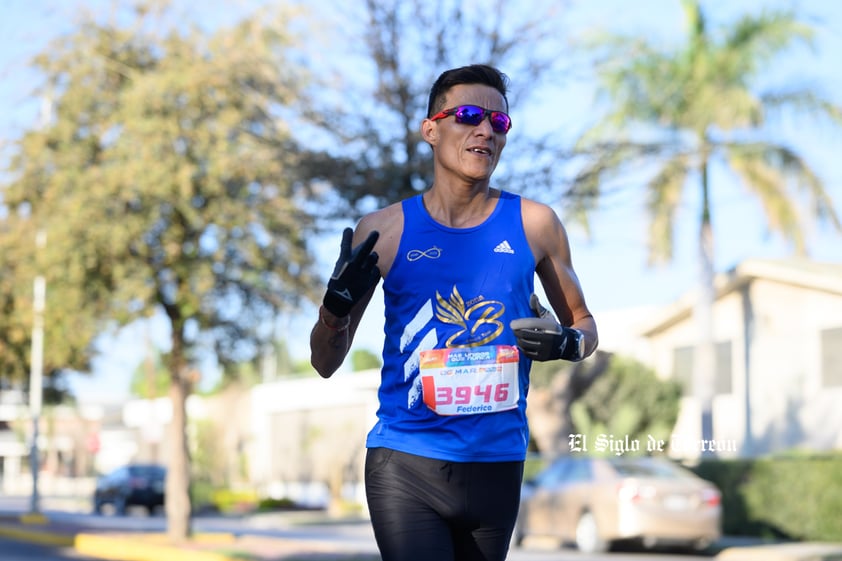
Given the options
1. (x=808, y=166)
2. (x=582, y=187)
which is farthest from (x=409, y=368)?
(x=808, y=166)

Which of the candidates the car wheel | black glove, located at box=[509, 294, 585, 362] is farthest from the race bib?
the car wheel

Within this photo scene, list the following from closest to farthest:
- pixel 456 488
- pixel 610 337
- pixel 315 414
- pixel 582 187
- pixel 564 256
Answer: pixel 456 488 → pixel 564 256 → pixel 582 187 → pixel 610 337 → pixel 315 414

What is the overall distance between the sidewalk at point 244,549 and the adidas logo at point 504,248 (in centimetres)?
1071

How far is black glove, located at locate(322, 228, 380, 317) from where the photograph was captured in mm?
3191

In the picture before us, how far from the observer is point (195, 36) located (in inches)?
699

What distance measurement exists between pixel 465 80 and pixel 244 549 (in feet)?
44.9

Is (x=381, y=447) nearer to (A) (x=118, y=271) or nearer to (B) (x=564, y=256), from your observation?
(B) (x=564, y=256)

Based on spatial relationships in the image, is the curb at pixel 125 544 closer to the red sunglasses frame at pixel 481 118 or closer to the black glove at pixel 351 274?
the red sunglasses frame at pixel 481 118

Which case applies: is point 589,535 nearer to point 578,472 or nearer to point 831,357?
point 578,472

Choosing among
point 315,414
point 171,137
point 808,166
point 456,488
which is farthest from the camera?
point 315,414

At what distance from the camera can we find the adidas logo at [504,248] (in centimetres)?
353

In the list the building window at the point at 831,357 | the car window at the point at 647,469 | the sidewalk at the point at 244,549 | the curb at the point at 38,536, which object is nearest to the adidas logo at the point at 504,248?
Answer: the sidewalk at the point at 244,549

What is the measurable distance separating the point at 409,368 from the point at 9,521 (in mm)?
26432

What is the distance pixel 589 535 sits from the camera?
1744 centimetres
